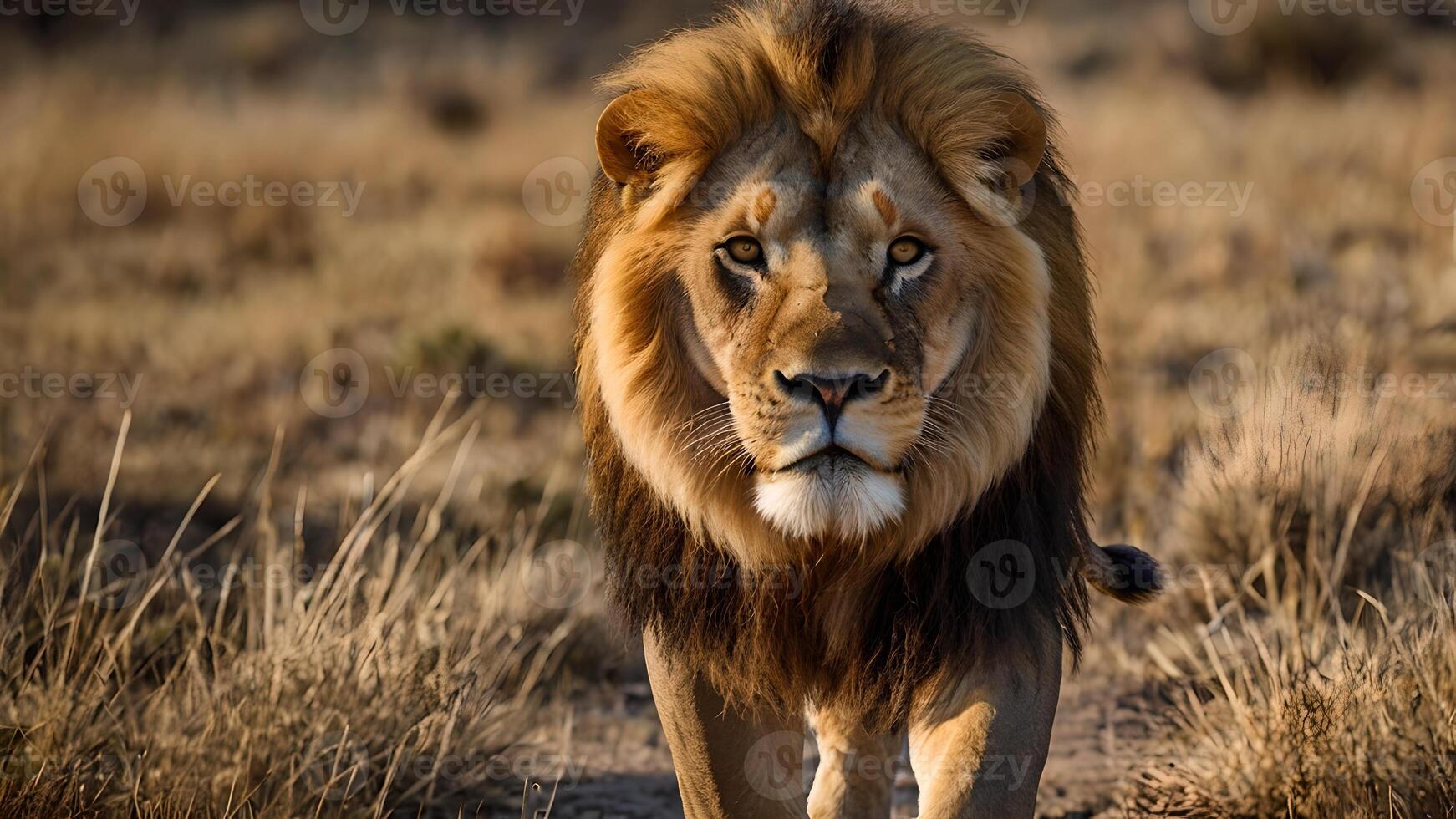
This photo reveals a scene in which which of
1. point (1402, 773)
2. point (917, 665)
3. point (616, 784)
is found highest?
point (917, 665)

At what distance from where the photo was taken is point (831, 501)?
3.06 metres

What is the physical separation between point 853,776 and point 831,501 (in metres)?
1.63

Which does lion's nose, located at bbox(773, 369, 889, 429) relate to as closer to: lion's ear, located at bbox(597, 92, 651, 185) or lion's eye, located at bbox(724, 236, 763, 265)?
lion's eye, located at bbox(724, 236, 763, 265)

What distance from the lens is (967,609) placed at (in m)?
3.46

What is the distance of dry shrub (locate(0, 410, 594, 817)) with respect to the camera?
412 cm

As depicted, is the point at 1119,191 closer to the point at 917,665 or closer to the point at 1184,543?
the point at 1184,543

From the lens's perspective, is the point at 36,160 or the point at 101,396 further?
the point at 36,160

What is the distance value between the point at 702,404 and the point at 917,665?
758mm

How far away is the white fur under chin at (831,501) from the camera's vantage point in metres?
3.06

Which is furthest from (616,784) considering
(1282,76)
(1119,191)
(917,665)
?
(1282,76)

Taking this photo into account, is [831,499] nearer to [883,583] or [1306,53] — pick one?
[883,583]

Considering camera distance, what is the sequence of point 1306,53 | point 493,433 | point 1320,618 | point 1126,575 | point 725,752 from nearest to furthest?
point 725,752, point 1126,575, point 1320,618, point 493,433, point 1306,53

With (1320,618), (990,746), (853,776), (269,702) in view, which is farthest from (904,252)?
(1320,618)

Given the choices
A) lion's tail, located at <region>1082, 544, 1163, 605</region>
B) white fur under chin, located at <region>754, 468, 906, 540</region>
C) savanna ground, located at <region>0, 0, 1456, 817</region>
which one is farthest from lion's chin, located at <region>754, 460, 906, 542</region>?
savanna ground, located at <region>0, 0, 1456, 817</region>
